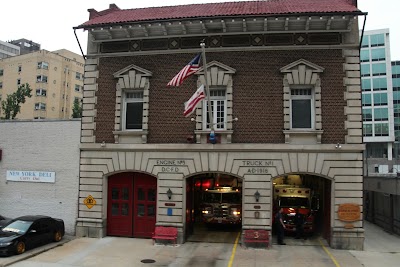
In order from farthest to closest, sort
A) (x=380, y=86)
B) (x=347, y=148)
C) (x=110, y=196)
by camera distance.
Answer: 1. (x=380, y=86)
2. (x=110, y=196)
3. (x=347, y=148)

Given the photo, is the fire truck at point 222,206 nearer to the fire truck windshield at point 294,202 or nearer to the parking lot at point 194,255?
the fire truck windshield at point 294,202

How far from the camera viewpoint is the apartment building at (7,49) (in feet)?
344

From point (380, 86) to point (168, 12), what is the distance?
79.8 m

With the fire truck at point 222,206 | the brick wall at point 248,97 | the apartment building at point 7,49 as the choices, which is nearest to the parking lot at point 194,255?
the fire truck at point 222,206

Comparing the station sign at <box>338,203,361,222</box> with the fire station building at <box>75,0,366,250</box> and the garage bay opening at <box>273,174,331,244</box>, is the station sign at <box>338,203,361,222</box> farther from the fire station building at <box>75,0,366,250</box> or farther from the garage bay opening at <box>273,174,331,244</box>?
the garage bay opening at <box>273,174,331,244</box>

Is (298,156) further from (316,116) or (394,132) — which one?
(394,132)

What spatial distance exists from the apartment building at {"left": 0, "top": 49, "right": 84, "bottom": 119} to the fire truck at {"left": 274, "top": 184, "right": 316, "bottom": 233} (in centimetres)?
6679

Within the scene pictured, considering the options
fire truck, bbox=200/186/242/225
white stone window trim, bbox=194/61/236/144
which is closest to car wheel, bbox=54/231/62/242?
fire truck, bbox=200/186/242/225

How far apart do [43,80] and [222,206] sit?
6779cm

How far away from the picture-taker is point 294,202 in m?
21.8

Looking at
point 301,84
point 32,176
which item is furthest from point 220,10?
point 32,176

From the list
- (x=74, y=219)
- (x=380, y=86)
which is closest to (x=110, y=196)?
(x=74, y=219)

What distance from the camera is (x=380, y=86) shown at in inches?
3514

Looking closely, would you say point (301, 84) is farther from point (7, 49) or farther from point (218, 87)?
point (7, 49)
